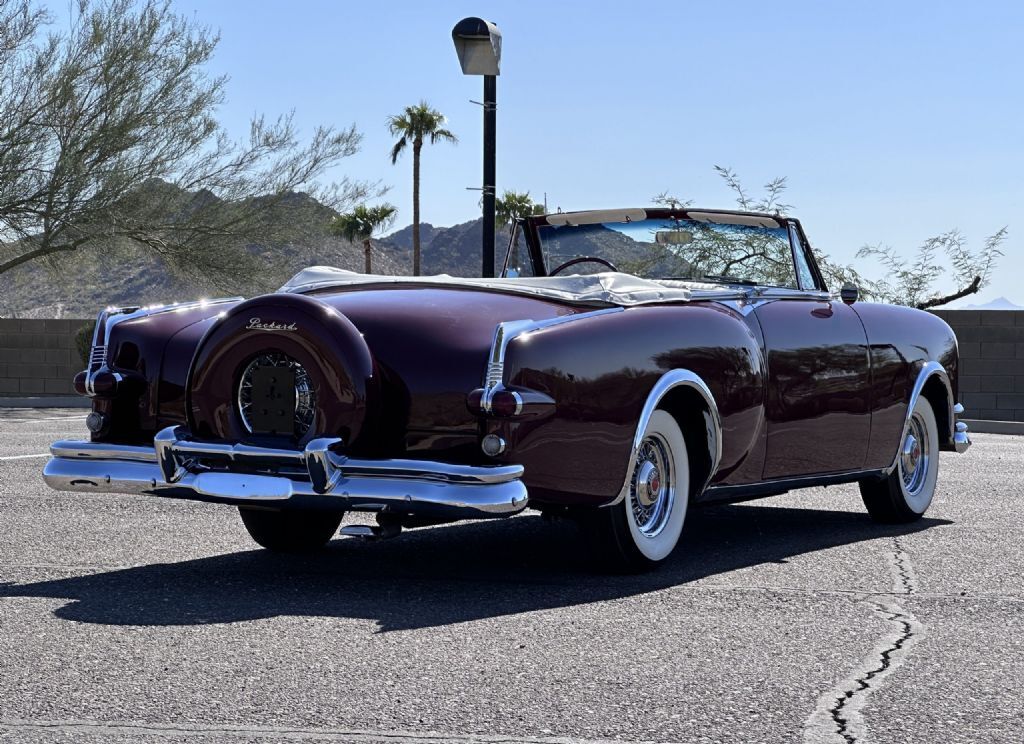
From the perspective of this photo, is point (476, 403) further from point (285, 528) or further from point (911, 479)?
point (911, 479)

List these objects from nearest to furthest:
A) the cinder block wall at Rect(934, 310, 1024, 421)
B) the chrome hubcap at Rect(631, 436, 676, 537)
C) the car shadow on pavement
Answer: the car shadow on pavement < the chrome hubcap at Rect(631, 436, 676, 537) < the cinder block wall at Rect(934, 310, 1024, 421)

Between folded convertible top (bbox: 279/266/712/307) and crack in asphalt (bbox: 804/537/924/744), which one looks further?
folded convertible top (bbox: 279/266/712/307)

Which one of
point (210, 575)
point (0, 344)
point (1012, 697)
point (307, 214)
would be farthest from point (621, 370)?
point (307, 214)

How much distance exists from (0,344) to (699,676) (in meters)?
24.5

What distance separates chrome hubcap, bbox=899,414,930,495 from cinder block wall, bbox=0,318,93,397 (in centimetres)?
2027

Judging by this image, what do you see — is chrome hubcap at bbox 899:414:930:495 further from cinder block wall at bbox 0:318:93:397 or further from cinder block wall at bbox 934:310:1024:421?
cinder block wall at bbox 0:318:93:397

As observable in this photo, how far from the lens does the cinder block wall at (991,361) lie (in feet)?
69.3

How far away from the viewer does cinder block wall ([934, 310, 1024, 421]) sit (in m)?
21.1

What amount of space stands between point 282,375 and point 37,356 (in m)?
22.2

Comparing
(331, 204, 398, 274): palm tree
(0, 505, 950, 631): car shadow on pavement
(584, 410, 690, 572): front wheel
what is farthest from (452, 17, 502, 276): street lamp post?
(331, 204, 398, 274): palm tree

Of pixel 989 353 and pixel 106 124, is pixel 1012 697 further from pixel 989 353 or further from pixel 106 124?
pixel 106 124

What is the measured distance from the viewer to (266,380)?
19.7 ft

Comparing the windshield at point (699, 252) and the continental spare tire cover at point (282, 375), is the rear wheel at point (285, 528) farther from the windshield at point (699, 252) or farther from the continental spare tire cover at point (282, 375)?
the windshield at point (699, 252)

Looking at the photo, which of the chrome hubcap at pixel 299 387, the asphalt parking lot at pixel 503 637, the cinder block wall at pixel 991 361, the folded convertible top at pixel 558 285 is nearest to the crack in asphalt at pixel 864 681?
the asphalt parking lot at pixel 503 637
